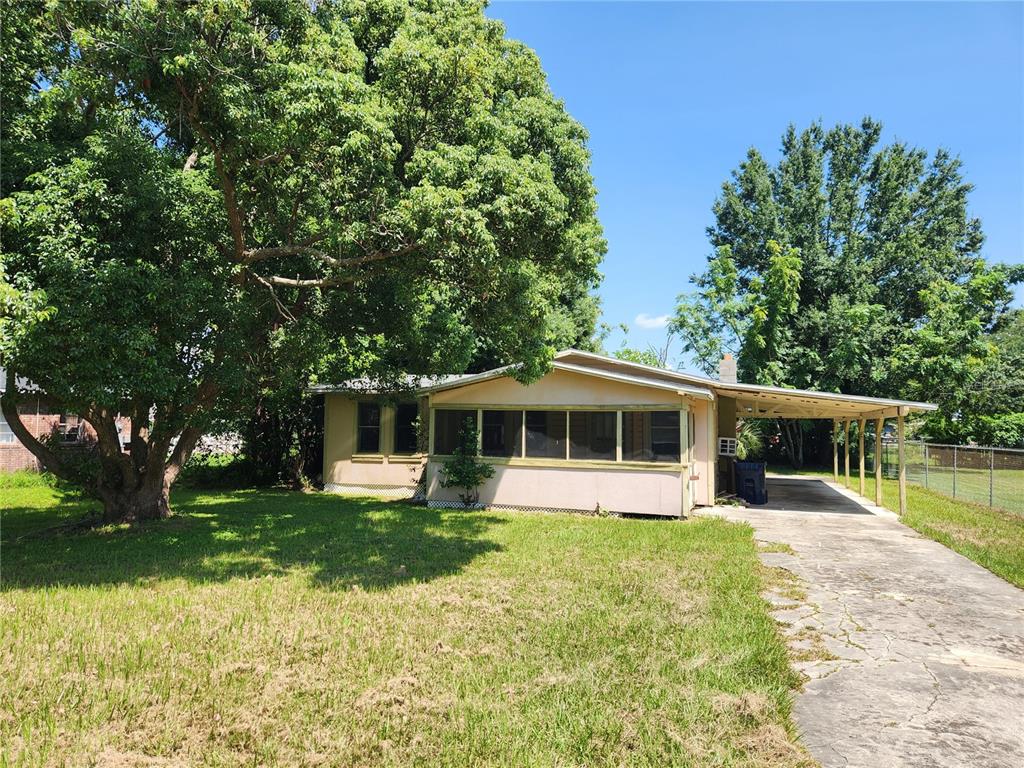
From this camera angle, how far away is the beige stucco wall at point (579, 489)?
11586 mm

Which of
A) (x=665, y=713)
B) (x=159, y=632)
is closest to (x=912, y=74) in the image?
(x=665, y=713)

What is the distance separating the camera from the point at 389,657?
450 centimetres

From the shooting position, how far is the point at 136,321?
7.34 metres

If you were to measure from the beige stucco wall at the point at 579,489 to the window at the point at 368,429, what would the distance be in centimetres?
308

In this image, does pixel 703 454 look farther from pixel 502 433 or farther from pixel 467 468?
pixel 467 468

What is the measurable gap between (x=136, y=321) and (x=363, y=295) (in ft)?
14.2

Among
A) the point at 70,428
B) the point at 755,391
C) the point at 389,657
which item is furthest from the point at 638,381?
the point at 70,428

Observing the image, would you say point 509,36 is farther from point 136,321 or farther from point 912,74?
point 136,321

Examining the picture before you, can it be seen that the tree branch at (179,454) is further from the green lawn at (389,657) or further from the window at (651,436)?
the window at (651,436)

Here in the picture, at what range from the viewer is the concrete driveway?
11.3ft

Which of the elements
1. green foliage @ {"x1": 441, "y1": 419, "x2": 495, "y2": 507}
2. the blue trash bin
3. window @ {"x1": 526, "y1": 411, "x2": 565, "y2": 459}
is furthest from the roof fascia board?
the blue trash bin

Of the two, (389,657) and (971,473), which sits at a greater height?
(971,473)

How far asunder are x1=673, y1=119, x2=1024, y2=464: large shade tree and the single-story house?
15670 mm

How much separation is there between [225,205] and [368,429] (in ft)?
26.3
